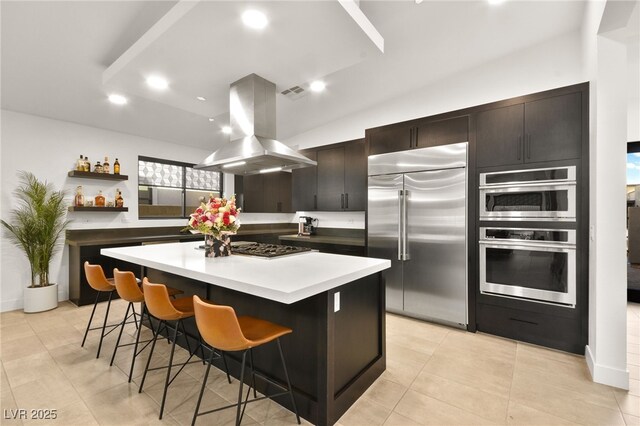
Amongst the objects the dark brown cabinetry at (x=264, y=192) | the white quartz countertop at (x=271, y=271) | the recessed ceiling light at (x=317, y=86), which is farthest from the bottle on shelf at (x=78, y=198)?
the recessed ceiling light at (x=317, y=86)

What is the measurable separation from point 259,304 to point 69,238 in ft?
12.5

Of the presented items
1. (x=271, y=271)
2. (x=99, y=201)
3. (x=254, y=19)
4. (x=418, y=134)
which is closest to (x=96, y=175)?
(x=99, y=201)

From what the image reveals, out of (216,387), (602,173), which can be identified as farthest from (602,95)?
(216,387)

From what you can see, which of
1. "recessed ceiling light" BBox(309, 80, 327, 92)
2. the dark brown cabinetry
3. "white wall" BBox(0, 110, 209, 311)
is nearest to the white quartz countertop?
"recessed ceiling light" BBox(309, 80, 327, 92)

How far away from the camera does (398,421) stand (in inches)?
71.8

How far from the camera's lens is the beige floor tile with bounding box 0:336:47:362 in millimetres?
2651

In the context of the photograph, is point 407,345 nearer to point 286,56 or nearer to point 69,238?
point 286,56

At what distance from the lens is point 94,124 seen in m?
4.38

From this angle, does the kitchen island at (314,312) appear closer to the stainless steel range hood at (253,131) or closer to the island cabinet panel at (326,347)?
the island cabinet panel at (326,347)

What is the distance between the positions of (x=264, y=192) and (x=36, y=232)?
3445 mm

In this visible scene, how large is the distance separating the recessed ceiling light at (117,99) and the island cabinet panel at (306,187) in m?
2.61

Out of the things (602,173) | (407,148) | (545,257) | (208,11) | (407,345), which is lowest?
(407,345)

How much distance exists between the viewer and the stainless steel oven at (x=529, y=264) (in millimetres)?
2699

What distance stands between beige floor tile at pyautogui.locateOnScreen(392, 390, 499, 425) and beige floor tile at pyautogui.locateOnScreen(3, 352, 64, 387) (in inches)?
107
